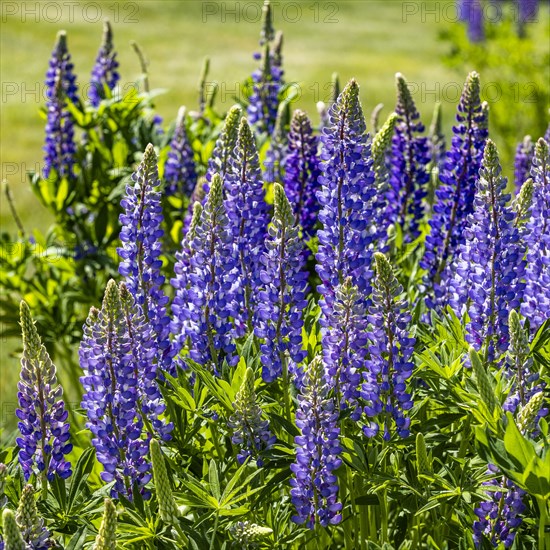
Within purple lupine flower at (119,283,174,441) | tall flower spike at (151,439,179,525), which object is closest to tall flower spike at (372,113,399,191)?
purple lupine flower at (119,283,174,441)

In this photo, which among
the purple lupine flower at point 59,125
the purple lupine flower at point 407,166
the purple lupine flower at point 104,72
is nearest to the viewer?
the purple lupine flower at point 407,166

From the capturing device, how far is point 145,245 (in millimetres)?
2857

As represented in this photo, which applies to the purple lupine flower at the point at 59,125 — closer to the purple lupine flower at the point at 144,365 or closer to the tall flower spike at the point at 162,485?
the purple lupine flower at the point at 144,365

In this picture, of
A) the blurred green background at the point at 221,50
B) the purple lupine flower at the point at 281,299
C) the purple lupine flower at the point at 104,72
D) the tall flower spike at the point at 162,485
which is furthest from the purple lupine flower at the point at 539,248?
the blurred green background at the point at 221,50

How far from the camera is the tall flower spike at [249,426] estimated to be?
7.84 ft

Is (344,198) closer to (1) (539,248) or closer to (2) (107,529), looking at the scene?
(1) (539,248)

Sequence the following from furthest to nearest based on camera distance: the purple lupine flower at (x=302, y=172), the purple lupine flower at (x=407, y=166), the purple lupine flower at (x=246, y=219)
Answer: the purple lupine flower at (x=407, y=166)
the purple lupine flower at (x=302, y=172)
the purple lupine flower at (x=246, y=219)

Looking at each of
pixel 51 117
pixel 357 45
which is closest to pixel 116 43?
pixel 357 45

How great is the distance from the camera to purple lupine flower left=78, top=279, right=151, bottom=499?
247cm

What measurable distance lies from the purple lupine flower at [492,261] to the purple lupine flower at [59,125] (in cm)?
281

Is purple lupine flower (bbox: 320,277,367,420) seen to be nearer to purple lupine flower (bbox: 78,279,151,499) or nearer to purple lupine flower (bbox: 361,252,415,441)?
purple lupine flower (bbox: 361,252,415,441)

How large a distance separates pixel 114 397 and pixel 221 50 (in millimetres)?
22110

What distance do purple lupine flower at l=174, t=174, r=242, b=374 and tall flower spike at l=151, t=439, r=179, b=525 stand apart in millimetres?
702

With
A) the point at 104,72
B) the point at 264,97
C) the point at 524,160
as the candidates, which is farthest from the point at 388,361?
the point at 104,72
